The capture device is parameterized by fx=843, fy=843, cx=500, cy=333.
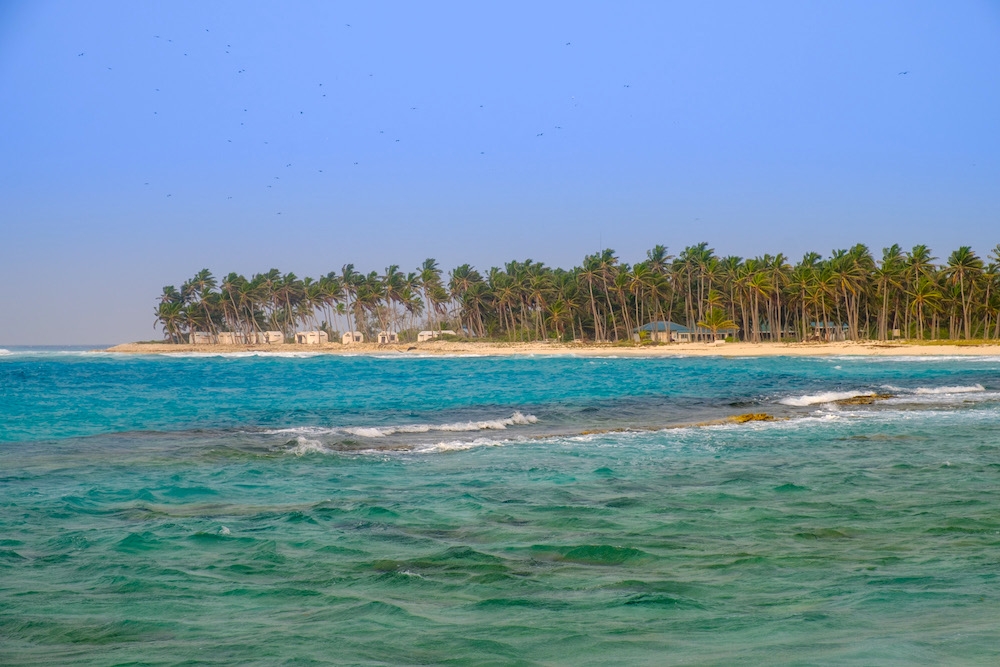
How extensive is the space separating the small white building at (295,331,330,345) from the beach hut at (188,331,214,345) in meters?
17.8

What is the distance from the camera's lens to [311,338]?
429ft

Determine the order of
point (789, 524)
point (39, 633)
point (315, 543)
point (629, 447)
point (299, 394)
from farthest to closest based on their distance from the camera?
point (299, 394), point (629, 447), point (789, 524), point (315, 543), point (39, 633)

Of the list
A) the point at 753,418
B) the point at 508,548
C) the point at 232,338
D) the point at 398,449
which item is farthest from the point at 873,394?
the point at 232,338

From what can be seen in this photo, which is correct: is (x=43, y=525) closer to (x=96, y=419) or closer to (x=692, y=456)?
(x=692, y=456)

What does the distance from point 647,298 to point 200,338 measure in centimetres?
7792

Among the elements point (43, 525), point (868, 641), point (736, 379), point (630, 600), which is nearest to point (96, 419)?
point (43, 525)

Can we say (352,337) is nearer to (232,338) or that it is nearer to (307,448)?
(232,338)

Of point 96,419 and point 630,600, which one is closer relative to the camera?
point 630,600

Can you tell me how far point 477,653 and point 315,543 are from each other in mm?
3101

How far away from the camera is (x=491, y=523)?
27.3ft

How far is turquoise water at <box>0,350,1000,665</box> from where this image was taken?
199 inches

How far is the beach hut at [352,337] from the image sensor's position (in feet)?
428

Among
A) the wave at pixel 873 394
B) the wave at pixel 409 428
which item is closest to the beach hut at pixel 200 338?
the wave at pixel 873 394

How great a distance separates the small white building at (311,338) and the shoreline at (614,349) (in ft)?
9.52
